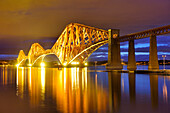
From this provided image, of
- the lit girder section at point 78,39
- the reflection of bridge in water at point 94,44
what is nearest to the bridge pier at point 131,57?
the reflection of bridge in water at point 94,44

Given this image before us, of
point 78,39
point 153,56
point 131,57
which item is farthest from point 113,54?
point 78,39

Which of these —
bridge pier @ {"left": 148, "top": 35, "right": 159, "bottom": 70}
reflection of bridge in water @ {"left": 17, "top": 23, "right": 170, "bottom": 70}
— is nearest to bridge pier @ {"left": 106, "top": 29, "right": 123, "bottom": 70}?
reflection of bridge in water @ {"left": 17, "top": 23, "right": 170, "bottom": 70}

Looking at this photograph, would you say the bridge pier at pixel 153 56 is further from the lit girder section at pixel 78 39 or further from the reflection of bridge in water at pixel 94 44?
the lit girder section at pixel 78 39

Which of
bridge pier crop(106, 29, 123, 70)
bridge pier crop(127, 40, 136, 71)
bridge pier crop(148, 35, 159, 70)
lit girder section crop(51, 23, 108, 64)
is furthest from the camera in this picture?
lit girder section crop(51, 23, 108, 64)

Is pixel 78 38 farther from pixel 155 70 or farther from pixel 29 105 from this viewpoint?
pixel 29 105

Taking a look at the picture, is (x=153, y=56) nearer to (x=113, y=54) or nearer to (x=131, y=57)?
(x=131, y=57)

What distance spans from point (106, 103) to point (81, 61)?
3530 inches

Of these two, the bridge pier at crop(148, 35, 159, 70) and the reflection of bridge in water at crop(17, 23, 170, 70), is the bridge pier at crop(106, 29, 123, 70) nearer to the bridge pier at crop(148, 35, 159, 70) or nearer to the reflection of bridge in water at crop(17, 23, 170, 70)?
the reflection of bridge in water at crop(17, 23, 170, 70)

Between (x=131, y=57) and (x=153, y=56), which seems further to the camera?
(x=131, y=57)

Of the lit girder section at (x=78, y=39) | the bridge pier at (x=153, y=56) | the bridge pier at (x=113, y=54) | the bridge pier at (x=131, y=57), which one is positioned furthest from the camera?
the lit girder section at (x=78, y=39)

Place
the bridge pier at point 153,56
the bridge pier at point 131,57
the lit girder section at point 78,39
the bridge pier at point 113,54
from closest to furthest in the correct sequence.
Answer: the bridge pier at point 153,56
the bridge pier at point 131,57
the bridge pier at point 113,54
the lit girder section at point 78,39

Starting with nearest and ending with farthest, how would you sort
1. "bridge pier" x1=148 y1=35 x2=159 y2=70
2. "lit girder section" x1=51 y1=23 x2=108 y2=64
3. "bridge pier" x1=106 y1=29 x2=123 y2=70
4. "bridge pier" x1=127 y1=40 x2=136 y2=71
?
1. "bridge pier" x1=148 y1=35 x2=159 y2=70
2. "bridge pier" x1=127 y1=40 x2=136 y2=71
3. "bridge pier" x1=106 y1=29 x2=123 y2=70
4. "lit girder section" x1=51 y1=23 x2=108 y2=64

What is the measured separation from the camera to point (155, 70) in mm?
43875

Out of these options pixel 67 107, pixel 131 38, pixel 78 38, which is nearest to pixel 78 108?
pixel 67 107
